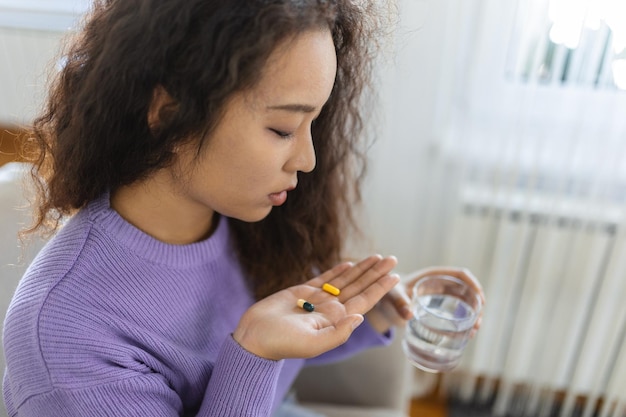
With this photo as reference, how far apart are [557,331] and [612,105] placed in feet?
1.84

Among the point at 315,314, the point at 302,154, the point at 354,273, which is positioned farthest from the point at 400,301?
the point at 302,154

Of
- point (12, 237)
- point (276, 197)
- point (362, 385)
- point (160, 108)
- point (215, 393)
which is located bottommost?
point (362, 385)

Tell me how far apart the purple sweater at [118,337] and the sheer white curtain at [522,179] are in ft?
2.17

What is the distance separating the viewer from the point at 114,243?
29.4 inches

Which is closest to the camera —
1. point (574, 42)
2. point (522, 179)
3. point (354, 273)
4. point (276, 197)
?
point (276, 197)

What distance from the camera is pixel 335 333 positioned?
0.74m

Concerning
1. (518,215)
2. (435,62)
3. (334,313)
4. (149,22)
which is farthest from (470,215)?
(149,22)

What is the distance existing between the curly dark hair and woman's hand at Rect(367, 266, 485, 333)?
27 centimetres

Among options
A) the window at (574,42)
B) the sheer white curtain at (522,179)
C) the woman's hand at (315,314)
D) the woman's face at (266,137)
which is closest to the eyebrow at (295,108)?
the woman's face at (266,137)

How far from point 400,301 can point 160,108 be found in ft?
1.61

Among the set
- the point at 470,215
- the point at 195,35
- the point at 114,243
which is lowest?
the point at 470,215

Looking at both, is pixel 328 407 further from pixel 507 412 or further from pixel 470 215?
pixel 507 412

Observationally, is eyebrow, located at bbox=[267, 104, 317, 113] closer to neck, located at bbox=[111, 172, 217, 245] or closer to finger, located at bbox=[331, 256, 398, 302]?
neck, located at bbox=[111, 172, 217, 245]

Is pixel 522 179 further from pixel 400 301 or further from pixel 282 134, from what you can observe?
pixel 282 134
